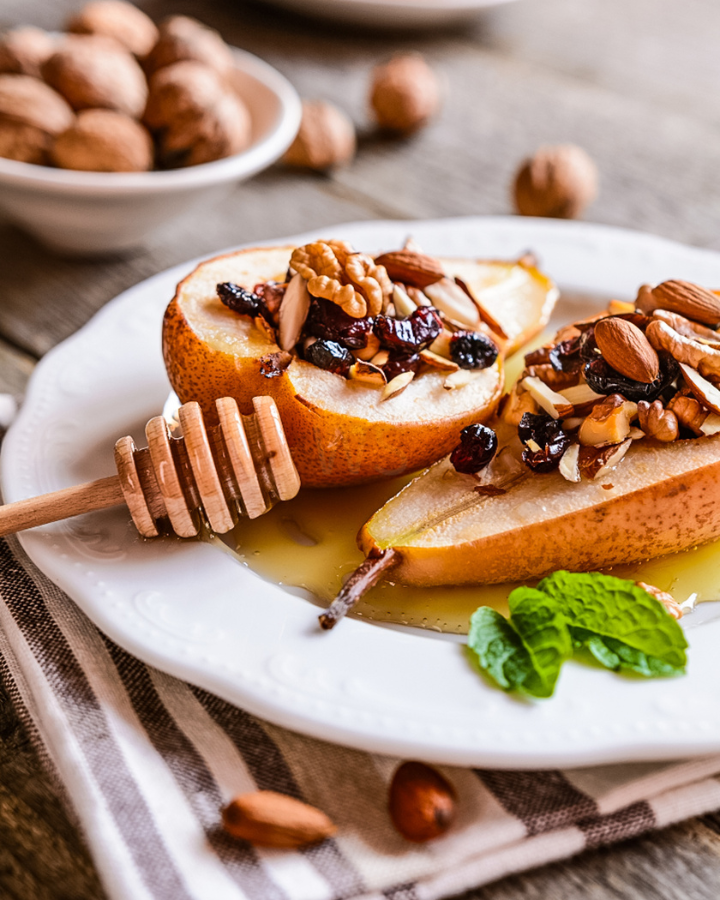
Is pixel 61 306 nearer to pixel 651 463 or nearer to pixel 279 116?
pixel 279 116

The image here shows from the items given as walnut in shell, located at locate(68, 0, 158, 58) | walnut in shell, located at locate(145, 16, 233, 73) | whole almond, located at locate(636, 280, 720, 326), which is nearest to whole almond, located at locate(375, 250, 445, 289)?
whole almond, located at locate(636, 280, 720, 326)

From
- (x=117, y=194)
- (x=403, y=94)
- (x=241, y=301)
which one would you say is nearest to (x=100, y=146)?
(x=117, y=194)

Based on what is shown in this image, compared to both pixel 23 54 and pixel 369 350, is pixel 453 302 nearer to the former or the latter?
pixel 369 350

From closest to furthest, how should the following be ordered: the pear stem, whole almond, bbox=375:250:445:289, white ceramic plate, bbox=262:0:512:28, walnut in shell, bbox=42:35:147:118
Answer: the pear stem
whole almond, bbox=375:250:445:289
walnut in shell, bbox=42:35:147:118
white ceramic plate, bbox=262:0:512:28

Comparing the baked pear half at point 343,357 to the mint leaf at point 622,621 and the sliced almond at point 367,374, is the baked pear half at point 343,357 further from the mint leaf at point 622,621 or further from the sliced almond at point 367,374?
the mint leaf at point 622,621

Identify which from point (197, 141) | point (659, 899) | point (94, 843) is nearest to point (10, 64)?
point (197, 141)

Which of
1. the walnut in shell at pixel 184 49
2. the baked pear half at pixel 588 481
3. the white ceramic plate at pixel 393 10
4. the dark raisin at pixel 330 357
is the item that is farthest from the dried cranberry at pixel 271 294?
the white ceramic plate at pixel 393 10

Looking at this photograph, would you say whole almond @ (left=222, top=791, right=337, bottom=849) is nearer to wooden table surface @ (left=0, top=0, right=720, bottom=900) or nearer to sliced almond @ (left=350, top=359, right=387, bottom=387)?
wooden table surface @ (left=0, top=0, right=720, bottom=900)

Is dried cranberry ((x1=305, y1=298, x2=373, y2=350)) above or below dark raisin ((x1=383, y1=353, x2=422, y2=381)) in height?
above
